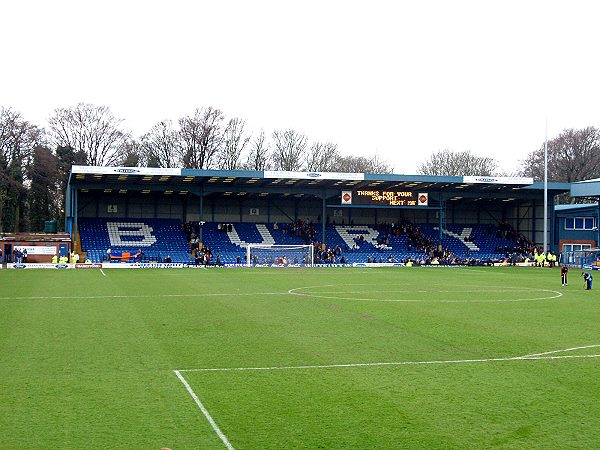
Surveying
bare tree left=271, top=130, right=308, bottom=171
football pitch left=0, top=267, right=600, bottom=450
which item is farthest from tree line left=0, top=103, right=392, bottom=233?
football pitch left=0, top=267, right=600, bottom=450

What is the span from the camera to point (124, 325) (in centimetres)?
2028

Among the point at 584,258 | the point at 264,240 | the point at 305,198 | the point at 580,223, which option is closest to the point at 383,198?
the point at 305,198

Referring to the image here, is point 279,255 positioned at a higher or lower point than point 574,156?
lower

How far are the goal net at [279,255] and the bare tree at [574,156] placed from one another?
39.7m

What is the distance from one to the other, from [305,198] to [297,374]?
56.2 m

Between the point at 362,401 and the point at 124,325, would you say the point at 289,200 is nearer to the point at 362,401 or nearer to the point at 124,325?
the point at 124,325

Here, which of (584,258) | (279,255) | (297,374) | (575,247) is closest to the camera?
(297,374)

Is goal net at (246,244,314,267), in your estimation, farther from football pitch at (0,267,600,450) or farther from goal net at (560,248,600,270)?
football pitch at (0,267,600,450)

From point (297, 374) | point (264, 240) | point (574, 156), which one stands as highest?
point (574, 156)

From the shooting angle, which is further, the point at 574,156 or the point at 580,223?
the point at 574,156

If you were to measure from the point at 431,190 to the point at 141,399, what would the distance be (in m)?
56.8

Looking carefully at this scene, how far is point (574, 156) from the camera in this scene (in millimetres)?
83875

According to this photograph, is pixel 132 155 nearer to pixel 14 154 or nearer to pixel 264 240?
pixel 14 154

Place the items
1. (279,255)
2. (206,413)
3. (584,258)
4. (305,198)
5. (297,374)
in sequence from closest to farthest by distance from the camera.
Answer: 1. (206,413)
2. (297,374)
3. (279,255)
4. (584,258)
5. (305,198)
